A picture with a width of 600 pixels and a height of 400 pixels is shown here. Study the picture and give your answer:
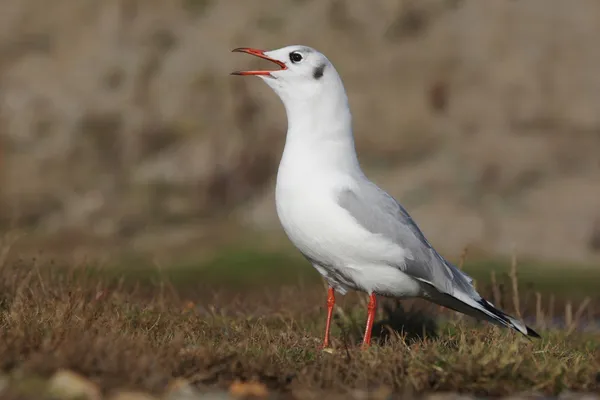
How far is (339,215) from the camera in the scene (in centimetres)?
664

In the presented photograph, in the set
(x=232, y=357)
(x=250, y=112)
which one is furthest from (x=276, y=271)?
(x=232, y=357)

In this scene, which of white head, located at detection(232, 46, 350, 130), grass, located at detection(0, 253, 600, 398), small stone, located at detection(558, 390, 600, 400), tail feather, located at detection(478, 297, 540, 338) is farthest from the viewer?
white head, located at detection(232, 46, 350, 130)

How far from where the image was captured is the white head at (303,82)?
7117 mm

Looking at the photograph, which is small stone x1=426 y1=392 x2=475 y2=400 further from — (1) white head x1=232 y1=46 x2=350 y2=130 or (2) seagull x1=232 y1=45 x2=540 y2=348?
(1) white head x1=232 y1=46 x2=350 y2=130

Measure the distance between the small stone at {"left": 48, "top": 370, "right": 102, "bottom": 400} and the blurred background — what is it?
14.8 meters

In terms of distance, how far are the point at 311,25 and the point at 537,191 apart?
710cm

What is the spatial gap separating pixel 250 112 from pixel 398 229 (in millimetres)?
16894

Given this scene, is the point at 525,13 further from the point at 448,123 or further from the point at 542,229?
the point at 542,229

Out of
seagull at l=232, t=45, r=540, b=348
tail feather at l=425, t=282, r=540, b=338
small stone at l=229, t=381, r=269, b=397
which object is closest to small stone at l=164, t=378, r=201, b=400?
small stone at l=229, t=381, r=269, b=397

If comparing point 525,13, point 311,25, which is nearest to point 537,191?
point 525,13

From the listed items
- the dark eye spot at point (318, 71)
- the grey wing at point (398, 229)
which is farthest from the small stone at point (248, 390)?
the dark eye spot at point (318, 71)

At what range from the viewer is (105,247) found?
19578 mm

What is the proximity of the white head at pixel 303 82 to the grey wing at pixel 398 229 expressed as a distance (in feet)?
1.98

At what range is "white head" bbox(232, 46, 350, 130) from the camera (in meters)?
7.12
